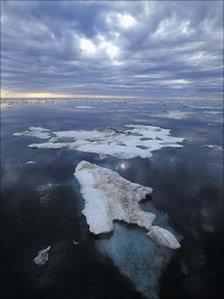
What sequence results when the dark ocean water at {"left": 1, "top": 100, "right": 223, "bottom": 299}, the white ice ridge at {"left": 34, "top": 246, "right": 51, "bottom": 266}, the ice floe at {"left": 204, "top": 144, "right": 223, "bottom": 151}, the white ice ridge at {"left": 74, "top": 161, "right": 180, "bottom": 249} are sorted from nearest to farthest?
the dark ocean water at {"left": 1, "top": 100, "right": 223, "bottom": 299}
the white ice ridge at {"left": 34, "top": 246, "right": 51, "bottom": 266}
the white ice ridge at {"left": 74, "top": 161, "right": 180, "bottom": 249}
the ice floe at {"left": 204, "top": 144, "right": 223, "bottom": 151}

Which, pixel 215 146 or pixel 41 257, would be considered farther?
pixel 215 146

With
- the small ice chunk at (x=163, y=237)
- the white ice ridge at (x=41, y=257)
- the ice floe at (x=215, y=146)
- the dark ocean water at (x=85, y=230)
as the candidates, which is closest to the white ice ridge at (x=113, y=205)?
the small ice chunk at (x=163, y=237)

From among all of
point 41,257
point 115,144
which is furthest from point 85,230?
point 115,144

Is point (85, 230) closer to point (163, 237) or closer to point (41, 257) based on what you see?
point (41, 257)

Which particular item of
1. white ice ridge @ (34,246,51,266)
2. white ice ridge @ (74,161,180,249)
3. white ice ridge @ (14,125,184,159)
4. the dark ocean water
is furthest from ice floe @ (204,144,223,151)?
white ice ridge @ (34,246,51,266)

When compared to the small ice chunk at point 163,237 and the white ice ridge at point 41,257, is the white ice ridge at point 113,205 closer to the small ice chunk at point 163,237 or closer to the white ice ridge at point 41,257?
the small ice chunk at point 163,237

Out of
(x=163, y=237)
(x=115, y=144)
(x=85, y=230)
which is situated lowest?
(x=85, y=230)

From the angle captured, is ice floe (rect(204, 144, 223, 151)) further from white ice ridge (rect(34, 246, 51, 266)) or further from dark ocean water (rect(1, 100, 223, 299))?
white ice ridge (rect(34, 246, 51, 266))
